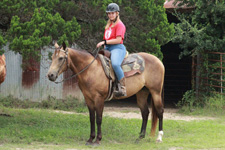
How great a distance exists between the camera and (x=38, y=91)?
11641 millimetres

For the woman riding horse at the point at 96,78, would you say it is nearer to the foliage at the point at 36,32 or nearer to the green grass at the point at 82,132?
the green grass at the point at 82,132

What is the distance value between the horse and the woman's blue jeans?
249mm

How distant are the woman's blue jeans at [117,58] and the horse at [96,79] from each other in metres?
0.25

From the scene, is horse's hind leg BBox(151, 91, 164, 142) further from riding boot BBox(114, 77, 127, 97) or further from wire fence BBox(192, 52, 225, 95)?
wire fence BBox(192, 52, 225, 95)

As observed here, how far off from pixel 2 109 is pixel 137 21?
4524 millimetres

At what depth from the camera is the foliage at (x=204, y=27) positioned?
37.8 ft

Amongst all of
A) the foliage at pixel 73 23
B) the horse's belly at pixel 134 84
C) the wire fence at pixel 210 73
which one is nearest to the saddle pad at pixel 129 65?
the horse's belly at pixel 134 84

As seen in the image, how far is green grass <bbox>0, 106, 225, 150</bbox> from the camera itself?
6.96 meters

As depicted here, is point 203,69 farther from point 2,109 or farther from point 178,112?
point 2,109

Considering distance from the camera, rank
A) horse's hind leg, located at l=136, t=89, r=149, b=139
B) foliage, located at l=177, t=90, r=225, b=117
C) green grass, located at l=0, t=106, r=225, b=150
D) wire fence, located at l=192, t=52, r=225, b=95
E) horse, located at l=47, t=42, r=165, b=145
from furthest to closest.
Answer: wire fence, located at l=192, t=52, r=225, b=95 → foliage, located at l=177, t=90, r=225, b=117 → horse's hind leg, located at l=136, t=89, r=149, b=139 → green grass, located at l=0, t=106, r=225, b=150 → horse, located at l=47, t=42, r=165, b=145

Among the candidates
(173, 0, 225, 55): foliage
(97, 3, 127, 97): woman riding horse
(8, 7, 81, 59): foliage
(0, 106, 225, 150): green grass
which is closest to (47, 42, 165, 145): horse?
Answer: (97, 3, 127, 97): woman riding horse

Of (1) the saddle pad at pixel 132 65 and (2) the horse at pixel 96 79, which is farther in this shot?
(1) the saddle pad at pixel 132 65

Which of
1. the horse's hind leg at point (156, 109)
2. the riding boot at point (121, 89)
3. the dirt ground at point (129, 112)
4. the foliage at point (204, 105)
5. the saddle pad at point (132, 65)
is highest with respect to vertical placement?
the saddle pad at point (132, 65)

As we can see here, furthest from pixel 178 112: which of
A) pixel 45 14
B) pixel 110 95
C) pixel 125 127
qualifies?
pixel 45 14
